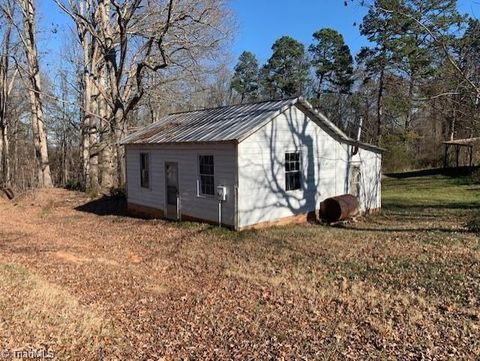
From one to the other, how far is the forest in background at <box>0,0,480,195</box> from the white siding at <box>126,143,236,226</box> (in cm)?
319

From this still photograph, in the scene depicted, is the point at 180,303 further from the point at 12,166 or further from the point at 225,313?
the point at 12,166

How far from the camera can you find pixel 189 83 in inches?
1060

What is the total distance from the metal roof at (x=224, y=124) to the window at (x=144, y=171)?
2.32 feet

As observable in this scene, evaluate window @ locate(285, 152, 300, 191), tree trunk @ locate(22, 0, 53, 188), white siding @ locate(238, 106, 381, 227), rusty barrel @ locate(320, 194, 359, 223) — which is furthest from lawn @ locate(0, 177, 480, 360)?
tree trunk @ locate(22, 0, 53, 188)

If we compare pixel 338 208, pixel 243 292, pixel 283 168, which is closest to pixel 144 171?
pixel 283 168

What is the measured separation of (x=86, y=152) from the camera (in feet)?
76.7

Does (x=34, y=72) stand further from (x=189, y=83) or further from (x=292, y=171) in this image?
(x=292, y=171)

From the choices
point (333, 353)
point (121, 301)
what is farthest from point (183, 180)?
point (333, 353)

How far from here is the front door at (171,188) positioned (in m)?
15.1

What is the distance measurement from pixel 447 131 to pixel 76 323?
156ft

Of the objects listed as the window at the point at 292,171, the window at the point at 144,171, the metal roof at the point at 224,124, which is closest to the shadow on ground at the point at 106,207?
the window at the point at 144,171

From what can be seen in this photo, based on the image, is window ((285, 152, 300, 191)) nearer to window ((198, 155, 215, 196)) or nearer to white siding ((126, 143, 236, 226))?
white siding ((126, 143, 236, 226))

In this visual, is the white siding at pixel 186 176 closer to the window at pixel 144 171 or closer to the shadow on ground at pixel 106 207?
the window at pixel 144 171

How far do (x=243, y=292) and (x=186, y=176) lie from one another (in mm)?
7341
